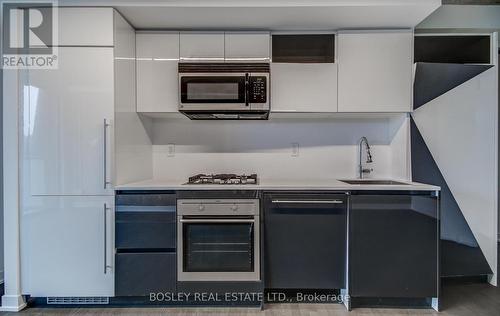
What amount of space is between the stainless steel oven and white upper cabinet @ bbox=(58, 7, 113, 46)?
4.34 feet

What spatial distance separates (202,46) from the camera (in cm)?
234

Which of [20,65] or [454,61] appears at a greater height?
[454,61]

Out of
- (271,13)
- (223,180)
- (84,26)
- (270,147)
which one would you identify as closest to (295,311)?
(223,180)

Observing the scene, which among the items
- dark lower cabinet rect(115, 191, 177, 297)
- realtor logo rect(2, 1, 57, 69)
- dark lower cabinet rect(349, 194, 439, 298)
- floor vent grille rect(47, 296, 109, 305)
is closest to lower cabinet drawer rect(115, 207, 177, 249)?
dark lower cabinet rect(115, 191, 177, 297)

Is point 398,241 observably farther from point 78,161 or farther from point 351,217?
point 78,161

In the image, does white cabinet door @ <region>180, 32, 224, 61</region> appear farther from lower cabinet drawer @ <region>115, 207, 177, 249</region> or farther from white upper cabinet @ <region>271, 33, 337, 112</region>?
lower cabinet drawer @ <region>115, 207, 177, 249</region>

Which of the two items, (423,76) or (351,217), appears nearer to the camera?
(351,217)

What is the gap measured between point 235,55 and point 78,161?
145cm

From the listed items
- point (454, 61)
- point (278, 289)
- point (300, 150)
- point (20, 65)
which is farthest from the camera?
point (300, 150)

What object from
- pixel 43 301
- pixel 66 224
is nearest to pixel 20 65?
pixel 66 224

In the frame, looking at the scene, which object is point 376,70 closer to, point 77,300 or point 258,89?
point 258,89

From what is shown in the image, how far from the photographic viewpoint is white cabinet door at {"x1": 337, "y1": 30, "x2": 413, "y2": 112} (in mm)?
2311

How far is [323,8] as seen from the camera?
204 centimetres

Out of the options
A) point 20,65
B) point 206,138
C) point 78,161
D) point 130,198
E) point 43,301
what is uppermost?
point 20,65
